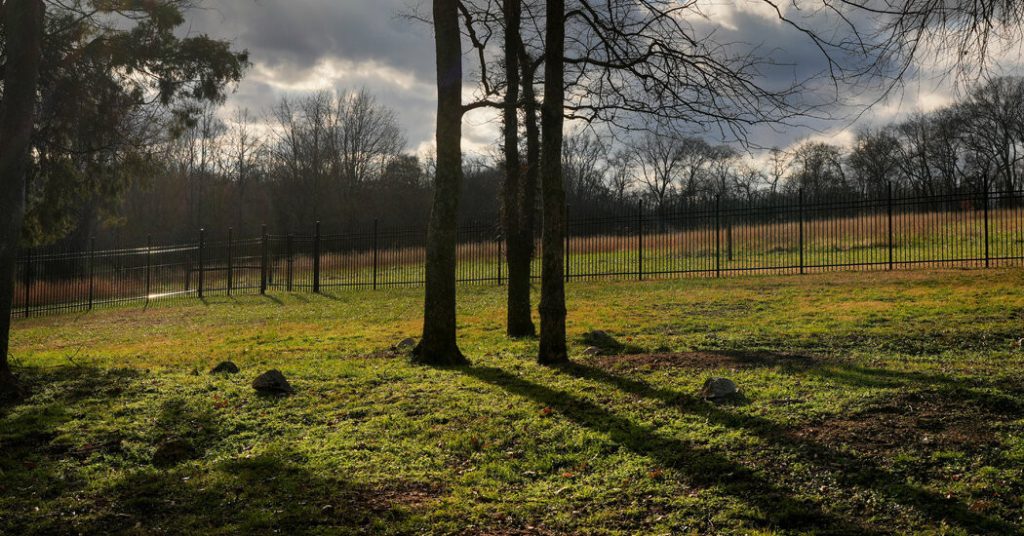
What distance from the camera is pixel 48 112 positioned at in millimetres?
13000

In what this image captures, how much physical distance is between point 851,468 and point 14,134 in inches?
323

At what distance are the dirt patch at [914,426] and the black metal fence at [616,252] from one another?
42.2 feet

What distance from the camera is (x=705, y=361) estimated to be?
23.8 ft

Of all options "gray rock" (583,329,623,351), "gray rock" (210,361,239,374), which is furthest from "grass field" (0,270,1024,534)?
"gray rock" (583,329,623,351)

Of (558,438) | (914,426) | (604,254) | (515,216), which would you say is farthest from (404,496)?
(604,254)

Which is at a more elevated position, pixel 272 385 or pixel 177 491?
pixel 272 385

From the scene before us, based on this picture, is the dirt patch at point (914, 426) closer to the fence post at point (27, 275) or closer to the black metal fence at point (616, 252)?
the black metal fence at point (616, 252)

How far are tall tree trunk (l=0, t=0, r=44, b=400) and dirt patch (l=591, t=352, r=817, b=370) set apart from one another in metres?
6.18

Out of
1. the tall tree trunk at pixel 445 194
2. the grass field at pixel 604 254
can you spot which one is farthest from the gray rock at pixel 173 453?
the grass field at pixel 604 254

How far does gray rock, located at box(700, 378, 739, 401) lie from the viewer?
569 cm

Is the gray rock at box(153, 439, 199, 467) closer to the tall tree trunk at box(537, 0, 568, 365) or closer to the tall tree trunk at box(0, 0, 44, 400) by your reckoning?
the tall tree trunk at box(0, 0, 44, 400)

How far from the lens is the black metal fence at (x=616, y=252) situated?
18.7 m

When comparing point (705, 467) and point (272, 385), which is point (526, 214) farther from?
point (705, 467)

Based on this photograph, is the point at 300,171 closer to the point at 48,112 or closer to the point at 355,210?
the point at 355,210
